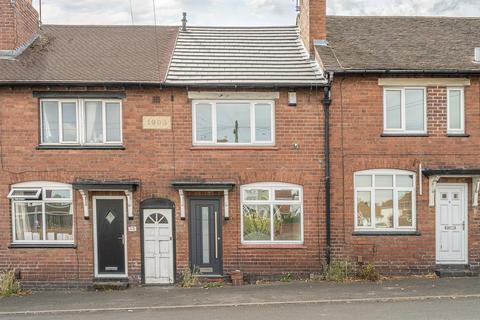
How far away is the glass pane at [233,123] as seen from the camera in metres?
13.8

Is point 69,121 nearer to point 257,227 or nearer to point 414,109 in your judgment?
point 257,227

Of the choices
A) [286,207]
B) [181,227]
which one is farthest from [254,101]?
[181,227]

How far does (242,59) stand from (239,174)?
3618mm

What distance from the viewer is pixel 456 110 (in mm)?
13758

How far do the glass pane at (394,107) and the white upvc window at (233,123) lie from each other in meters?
3.09

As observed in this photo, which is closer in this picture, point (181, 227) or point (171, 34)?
point (181, 227)

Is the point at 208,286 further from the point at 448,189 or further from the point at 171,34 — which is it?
the point at 171,34

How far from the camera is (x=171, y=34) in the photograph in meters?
17.3

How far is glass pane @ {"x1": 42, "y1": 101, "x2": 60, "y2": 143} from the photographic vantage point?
13.6m

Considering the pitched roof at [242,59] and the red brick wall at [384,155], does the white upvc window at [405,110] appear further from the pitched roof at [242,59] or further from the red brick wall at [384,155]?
the pitched roof at [242,59]

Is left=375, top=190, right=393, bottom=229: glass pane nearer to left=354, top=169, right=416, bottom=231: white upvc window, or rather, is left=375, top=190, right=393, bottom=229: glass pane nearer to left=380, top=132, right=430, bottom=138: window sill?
left=354, top=169, right=416, bottom=231: white upvc window

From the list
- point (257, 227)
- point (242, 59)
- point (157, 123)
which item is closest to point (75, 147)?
point (157, 123)

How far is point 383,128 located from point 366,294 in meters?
4.38

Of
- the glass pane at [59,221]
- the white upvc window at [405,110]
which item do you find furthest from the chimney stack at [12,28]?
the white upvc window at [405,110]
